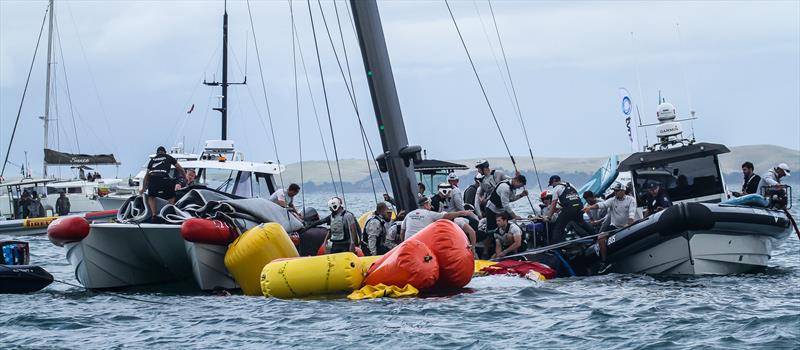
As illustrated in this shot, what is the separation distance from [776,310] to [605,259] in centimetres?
485

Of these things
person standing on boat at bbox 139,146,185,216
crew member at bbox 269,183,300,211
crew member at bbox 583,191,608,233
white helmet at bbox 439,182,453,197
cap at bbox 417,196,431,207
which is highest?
person standing on boat at bbox 139,146,185,216

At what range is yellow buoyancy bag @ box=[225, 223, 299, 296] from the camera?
682 inches

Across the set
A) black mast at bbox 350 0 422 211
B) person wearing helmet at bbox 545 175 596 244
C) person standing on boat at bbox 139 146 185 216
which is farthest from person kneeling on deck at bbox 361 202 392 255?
person standing on boat at bbox 139 146 185 216

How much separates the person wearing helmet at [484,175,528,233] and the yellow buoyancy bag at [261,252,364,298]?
12.2 feet

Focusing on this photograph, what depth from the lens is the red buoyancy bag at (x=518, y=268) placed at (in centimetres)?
1767

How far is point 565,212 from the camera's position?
19.5 meters

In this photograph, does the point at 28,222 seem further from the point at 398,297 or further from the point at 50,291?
the point at 398,297

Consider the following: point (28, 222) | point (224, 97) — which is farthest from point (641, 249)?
point (28, 222)

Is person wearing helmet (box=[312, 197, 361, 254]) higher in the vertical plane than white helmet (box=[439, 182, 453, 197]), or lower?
lower

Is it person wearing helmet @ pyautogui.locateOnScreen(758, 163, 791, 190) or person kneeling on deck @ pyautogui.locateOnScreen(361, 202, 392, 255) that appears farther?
person wearing helmet @ pyautogui.locateOnScreen(758, 163, 791, 190)

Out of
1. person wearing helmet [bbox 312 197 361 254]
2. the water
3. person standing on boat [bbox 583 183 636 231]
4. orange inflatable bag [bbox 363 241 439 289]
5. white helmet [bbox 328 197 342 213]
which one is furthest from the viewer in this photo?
person standing on boat [bbox 583 183 636 231]

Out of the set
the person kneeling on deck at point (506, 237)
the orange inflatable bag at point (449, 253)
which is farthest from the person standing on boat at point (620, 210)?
the orange inflatable bag at point (449, 253)

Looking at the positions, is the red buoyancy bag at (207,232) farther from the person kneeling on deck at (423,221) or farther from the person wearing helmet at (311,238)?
the person kneeling on deck at (423,221)

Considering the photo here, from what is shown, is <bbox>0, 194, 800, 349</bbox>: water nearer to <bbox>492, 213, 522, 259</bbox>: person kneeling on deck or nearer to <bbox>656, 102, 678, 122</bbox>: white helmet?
<bbox>492, 213, 522, 259</bbox>: person kneeling on deck
